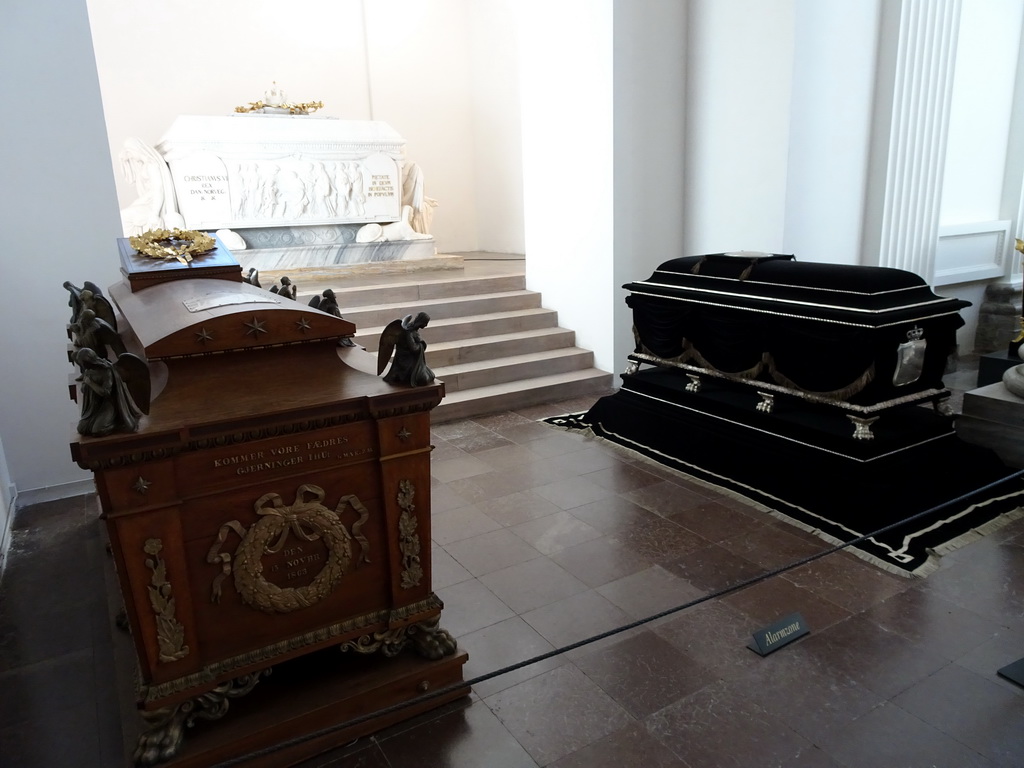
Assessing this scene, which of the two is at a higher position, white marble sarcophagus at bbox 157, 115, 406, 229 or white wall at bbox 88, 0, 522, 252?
white wall at bbox 88, 0, 522, 252

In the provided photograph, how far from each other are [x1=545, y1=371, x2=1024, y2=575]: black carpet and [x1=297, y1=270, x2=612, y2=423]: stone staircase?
163 centimetres

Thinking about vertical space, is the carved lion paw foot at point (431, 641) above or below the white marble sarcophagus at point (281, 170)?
below

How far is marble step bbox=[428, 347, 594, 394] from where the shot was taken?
5.70m

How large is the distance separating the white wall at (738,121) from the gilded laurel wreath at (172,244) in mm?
3903

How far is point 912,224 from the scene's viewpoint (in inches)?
228

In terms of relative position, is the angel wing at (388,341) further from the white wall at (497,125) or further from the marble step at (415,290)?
the white wall at (497,125)

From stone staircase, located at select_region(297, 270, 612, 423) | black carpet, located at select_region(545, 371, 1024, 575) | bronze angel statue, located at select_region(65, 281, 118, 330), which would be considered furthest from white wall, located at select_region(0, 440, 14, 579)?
black carpet, located at select_region(545, 371, 1024, 575)

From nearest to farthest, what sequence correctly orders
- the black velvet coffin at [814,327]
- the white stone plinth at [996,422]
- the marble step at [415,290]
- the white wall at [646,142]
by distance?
1. the black velvet coffin at [814,327]
2. the white stone plinth at [996,422]
3. the white wall at [646,142]
4. the marble step at [415,290]

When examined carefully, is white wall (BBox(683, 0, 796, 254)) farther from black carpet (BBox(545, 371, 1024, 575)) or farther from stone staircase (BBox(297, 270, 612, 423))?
black carpet (BBox(545, 371, 1024, 575))

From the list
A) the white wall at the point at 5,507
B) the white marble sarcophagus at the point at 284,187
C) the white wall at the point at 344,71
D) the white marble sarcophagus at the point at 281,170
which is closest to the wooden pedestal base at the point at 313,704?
the white wall at the point at 5,507

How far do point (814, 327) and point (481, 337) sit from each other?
10.6 feet

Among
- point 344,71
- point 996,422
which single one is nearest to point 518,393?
point 996,422

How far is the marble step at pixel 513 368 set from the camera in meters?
5.70

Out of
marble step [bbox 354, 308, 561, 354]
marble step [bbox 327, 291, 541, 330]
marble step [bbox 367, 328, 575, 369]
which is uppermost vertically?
marble step [bbox 327, 291, 541, 330]
